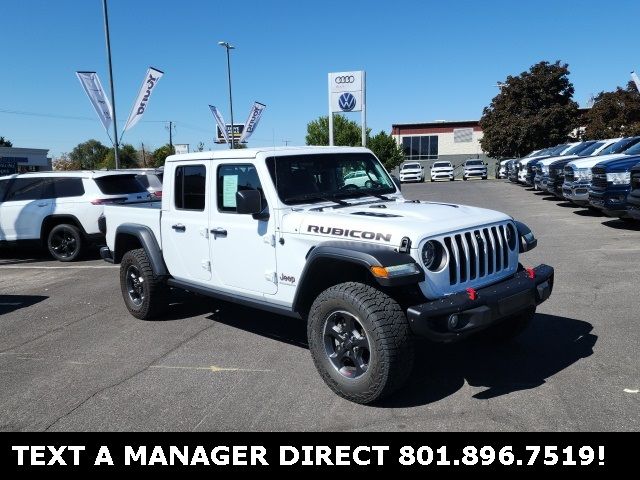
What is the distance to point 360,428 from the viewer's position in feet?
12.0

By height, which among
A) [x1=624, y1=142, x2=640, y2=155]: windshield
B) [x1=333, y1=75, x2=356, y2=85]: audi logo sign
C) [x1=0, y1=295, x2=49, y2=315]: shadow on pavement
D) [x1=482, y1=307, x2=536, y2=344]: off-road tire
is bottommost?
[x1=0, y1=295, x2=49, y2=315]: shadow on pavement

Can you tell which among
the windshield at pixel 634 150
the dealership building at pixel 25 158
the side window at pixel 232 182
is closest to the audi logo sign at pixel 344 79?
the windshield at pixel 634 150

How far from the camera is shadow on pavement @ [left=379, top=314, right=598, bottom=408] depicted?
4.19 m

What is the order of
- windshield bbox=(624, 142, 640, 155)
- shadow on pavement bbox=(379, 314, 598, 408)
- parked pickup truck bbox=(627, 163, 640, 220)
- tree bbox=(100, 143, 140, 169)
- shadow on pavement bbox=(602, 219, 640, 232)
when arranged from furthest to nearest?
1. tree bbox=(100, 143, 140, 169)
2. windshield bbox=(624, 142, 640, 155)
3. shadow on pavement bbox=(602, 219, 640, 232)
4. parked pickup truck bbox=(627, 163, 640, 220)
5. shadow on pavement bbox=(379, 314, 598, 408)

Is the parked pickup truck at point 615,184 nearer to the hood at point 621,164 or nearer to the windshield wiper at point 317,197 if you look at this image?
the hood at point 621,164

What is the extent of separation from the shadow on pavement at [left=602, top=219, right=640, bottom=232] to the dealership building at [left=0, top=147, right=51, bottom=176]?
3361 cm

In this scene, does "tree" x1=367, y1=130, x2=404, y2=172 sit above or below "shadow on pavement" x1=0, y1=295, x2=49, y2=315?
above

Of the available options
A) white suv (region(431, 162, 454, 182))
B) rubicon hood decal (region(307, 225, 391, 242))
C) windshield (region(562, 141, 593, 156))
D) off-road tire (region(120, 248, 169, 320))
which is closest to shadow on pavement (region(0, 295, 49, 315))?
off-road tire (region(120, 248, 169, 320))

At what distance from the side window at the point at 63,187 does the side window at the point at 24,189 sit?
186mm

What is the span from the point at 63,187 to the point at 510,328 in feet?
30.1

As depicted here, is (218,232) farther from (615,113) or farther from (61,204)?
(615,113)

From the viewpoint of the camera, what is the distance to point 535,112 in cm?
3834

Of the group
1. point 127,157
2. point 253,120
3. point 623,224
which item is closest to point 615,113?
point 253,120

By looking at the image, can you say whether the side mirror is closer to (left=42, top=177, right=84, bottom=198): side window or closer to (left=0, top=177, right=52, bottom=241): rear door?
(left=42, top=177, right=84, bottom=198): side window
